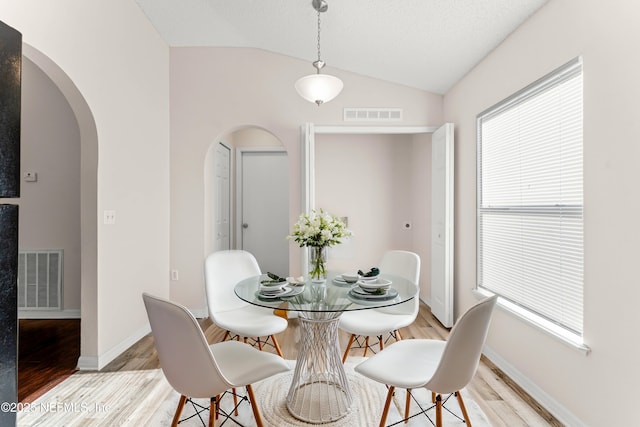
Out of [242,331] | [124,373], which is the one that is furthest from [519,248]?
[124,373]

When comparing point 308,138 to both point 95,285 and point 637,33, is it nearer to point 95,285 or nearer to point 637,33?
point 95,285

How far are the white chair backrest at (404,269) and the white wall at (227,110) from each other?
3.99ft

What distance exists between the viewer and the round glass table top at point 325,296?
1733 millimetres

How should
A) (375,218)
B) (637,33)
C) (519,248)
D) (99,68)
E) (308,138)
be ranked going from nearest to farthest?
(637,33)
(519,248)
(99,68)
(308,138)
(375,218)

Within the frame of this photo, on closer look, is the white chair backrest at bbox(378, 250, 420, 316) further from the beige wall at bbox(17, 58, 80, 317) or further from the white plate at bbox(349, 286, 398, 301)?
the beige wall at bbox(17, 58, 80, 317)

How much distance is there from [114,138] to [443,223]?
10.1ft

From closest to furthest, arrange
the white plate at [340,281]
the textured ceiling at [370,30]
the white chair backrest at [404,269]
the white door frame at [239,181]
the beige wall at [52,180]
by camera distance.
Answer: the white plate at [340,281]
the textured ceiling at [370,30]
the white chair backrest at [404,269]
the beige wall at [52,180]
the white door frame at [239,181]

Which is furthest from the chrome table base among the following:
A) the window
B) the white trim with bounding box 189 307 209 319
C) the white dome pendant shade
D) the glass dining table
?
the white trim with bounding box 189 307 209 319

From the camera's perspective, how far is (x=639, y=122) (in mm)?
1474

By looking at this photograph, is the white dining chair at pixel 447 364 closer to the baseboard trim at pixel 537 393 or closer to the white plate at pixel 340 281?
the white plate at pixel 340 281

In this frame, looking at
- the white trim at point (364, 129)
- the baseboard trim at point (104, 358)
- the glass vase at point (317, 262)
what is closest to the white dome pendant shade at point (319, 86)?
the glass vase at point (317, 262)

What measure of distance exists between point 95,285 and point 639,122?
3364 millimetres

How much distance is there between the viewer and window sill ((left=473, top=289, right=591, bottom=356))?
181cm

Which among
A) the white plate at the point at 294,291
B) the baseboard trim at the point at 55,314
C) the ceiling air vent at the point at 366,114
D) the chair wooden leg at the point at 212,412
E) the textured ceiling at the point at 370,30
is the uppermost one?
the textured ceiling at the point at 370,30
